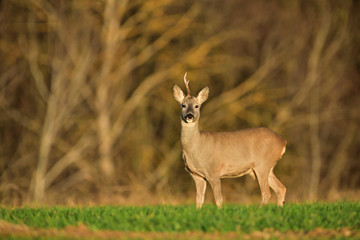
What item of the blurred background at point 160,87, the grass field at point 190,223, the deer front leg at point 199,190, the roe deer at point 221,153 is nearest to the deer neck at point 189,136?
the roe deer at point 221,153

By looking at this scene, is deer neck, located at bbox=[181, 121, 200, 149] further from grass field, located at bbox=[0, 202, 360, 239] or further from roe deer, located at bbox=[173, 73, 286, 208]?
grass field, located at bbox=[0, 202, 360, 239]

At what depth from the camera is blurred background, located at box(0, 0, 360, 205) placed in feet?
72.8

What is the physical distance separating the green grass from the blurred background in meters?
11.2

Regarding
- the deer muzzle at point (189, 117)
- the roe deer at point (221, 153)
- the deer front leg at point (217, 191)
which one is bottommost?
the deer front leg at point (217, 191)

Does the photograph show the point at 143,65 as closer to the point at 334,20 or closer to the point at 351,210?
the point at 334,20

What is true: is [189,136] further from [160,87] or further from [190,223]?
[160,87]

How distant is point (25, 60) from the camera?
23.0m

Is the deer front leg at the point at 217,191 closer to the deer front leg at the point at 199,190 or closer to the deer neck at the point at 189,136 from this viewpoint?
the deer front leg at the point at 199,190

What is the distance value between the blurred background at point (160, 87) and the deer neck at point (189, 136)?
10.5 m

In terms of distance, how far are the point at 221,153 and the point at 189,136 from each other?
1.99ft

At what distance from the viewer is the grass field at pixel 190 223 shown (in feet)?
27.7

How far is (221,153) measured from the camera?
35.6 feet

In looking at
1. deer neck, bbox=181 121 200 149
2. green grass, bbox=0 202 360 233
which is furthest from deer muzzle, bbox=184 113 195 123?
green grass, bbox=0 202 360 233

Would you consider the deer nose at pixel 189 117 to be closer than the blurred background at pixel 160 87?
Yes
